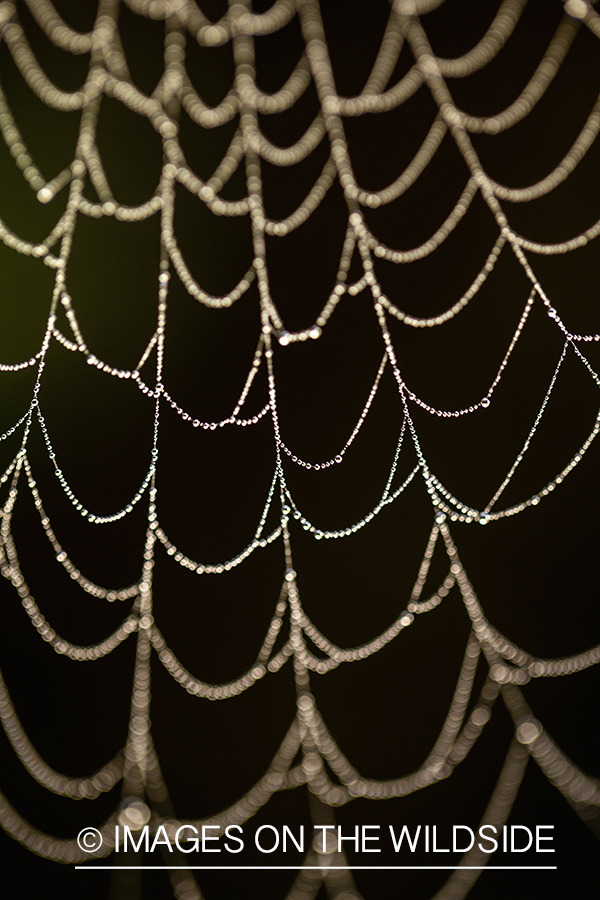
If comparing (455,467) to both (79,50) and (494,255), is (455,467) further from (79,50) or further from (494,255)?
(79,50)

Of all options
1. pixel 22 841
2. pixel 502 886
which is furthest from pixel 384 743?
pixel 22 841

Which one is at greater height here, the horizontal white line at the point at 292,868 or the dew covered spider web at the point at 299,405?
the dew covered spider web at the point at 299,405

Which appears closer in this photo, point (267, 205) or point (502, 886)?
point (502, 886)

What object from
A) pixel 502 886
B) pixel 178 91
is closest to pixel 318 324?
pixel 178 91

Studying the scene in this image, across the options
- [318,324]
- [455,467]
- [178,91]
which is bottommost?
[455,467]

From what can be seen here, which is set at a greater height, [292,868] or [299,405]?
[299,405]

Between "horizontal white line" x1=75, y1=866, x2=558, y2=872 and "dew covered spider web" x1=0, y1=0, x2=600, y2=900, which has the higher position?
"dew covered spider web" x1=0, y1=0, x2=600, y2=900

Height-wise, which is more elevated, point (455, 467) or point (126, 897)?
point (455, 467)
